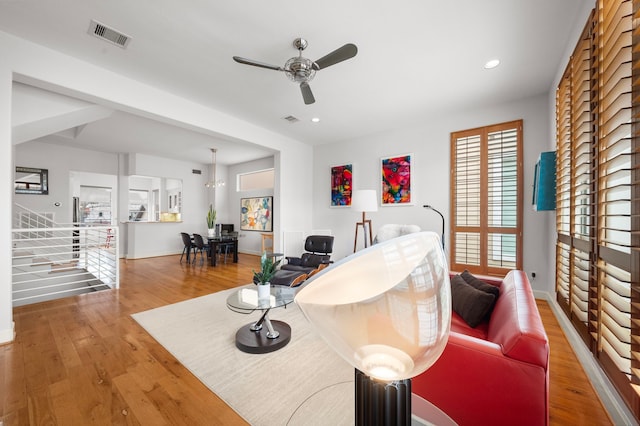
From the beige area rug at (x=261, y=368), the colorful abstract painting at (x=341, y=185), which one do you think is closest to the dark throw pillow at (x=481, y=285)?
the beige area rug at (x=261, y=368)

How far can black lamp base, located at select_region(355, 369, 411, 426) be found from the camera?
0.59m

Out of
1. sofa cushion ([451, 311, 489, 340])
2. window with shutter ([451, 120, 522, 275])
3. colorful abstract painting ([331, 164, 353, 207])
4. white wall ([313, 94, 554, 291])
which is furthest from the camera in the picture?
colorful abstract painting ([331, 164, 353, 207])

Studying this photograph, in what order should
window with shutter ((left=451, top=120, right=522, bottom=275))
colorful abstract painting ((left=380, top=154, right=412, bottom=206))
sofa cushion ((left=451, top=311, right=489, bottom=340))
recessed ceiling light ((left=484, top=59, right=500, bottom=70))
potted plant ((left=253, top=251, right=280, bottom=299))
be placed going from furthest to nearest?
colorful abstract painting ((left=380, top=154, right=412, bottom=206)) → window with shutter ((left=451, top=120, right=522, bottom=275)) → recessed ceiling light ((left=484, top=59, right=500, bottom=70)) → potted plant ((left=253, top=251, right=280, bottom=299)) → sofa cushion ((left=451, top=311, right=489, bottom=340))

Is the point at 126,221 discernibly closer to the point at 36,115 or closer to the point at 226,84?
the point at 36,115

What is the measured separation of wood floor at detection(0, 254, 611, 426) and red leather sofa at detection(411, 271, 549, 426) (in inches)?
27.9

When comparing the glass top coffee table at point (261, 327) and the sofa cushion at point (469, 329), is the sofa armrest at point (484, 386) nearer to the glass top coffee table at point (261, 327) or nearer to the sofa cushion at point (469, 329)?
the sofa cushion at point (469, 329)

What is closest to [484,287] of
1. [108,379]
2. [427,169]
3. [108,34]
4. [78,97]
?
[427,169]

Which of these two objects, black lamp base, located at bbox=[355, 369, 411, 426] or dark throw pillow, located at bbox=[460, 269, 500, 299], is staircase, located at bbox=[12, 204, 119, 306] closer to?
black lamp base, located at bbox=[355, 369, 411, 426]

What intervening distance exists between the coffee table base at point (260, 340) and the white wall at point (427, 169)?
9.94 feet

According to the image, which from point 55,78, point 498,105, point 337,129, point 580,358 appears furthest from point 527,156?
point 55,78

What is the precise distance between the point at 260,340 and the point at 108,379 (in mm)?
1107

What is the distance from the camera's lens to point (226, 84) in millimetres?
3195

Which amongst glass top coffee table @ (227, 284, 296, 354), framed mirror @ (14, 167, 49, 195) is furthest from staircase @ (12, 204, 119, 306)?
glass top coffee table @ (227, 284, 296, 354)

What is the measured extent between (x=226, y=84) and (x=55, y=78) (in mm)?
1678
